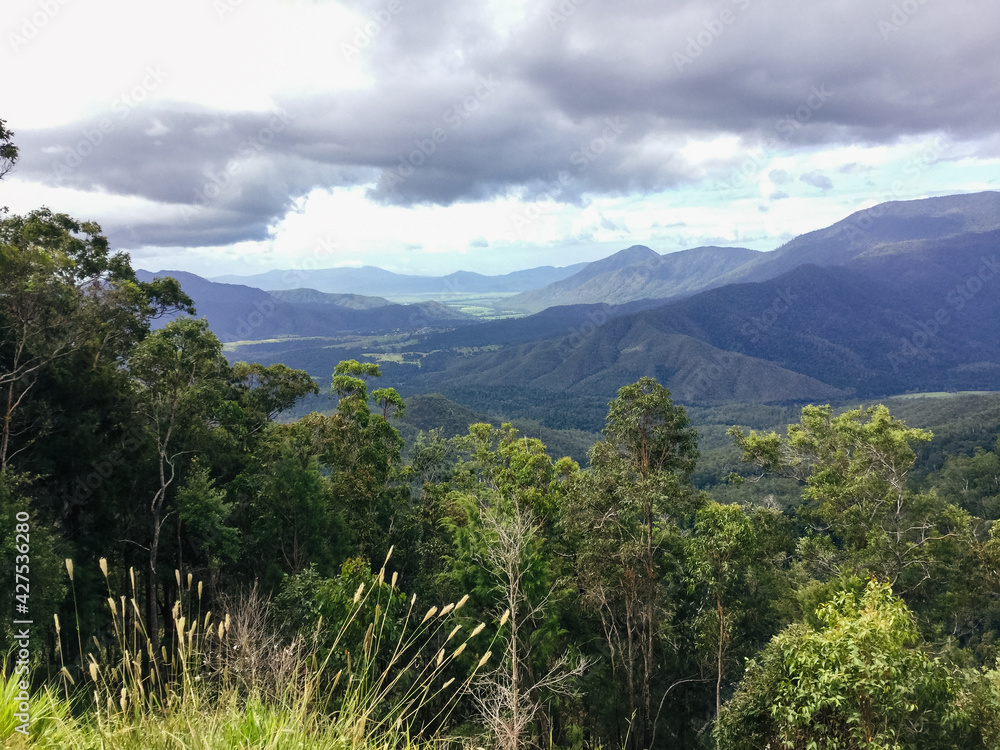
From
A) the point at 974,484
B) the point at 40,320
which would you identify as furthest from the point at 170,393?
the point at 974,484

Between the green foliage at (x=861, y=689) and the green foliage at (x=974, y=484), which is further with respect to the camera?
the green foliage at (x=974, y=484)

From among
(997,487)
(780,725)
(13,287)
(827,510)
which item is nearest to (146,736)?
Result: (780,725)

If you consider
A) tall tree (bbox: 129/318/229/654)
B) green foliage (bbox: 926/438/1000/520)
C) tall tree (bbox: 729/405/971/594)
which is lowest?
green foliage (bbox: 926/438/1000/520)

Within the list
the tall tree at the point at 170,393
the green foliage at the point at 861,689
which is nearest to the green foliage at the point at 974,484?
the green foliage at the point at 861,689

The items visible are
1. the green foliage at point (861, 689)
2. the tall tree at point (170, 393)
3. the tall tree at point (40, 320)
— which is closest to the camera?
the green foliage at point (861, 689)

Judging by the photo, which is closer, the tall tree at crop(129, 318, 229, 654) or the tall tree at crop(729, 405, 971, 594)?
the tall tree at crop(129, 318, 229, 654)

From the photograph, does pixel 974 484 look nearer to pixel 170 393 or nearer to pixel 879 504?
pixel 879 504

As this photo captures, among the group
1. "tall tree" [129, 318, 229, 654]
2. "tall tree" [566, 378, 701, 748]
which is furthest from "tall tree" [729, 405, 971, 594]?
"tall tree" [129, 318, 229, 654]

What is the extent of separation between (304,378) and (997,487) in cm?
7027

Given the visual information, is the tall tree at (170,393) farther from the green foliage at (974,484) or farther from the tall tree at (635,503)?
the green foliage at (974,484)

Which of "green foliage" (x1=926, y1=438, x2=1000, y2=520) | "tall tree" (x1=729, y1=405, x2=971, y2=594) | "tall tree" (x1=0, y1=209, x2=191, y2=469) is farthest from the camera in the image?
"green foliage" (x1=926, y1=438, x2=1000, y2=520)

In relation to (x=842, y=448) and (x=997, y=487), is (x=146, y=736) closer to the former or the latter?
(x=842, y=448)

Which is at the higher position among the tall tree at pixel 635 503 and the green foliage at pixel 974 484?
the tall tree at pixel 635 503

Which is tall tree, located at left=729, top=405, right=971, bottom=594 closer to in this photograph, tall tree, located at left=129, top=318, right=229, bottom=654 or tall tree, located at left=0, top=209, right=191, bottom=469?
tall tree, located at left=129, top=318, right=229, bottom=654
